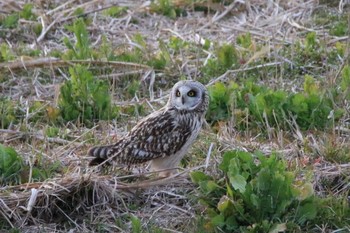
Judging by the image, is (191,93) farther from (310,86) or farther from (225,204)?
(310,86)

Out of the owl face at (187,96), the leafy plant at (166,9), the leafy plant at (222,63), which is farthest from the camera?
the leafy plant at (166,9)

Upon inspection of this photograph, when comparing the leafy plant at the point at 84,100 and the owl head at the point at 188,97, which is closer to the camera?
the owl head at the point at 188,97

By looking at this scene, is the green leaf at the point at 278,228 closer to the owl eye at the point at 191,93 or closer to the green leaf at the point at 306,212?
the green leaf at the point at 306,212

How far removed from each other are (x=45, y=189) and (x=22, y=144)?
3.82ft

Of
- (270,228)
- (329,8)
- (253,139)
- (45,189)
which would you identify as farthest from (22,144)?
(329,8)

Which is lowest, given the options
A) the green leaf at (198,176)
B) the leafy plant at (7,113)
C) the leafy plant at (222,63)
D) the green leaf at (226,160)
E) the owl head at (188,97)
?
the leafy plant at (222,63)

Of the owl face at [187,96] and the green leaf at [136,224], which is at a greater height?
the owl face at [187,96]

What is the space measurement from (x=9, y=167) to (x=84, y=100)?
149 centimetres

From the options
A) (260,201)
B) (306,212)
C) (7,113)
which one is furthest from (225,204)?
(7,113)

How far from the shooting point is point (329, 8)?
36.0ft

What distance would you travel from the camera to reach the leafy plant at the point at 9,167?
7047 millimetres

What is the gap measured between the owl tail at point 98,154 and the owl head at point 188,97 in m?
0.60

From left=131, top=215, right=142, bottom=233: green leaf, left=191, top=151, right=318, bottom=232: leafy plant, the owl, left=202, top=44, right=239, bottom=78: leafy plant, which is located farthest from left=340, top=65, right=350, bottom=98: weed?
left=131, top=215, right=142, bottom=233: green leaf

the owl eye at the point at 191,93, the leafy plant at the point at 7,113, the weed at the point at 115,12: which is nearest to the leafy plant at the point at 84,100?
the leafy plant at the point at 7,113
